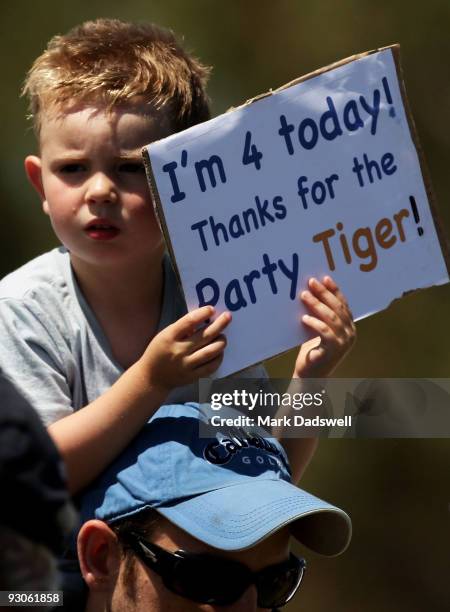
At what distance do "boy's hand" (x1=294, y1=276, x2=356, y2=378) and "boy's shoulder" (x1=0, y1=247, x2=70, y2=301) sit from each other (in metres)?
0.51

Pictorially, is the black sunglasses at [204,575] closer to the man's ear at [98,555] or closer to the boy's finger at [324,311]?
the man's ear at [98,555]

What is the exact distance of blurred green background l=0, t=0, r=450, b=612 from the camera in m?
5.03

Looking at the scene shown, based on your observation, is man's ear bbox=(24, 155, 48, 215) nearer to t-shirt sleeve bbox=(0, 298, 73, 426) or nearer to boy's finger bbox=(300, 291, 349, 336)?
t-shirt sleeve bbox=(0, 298, 73, 426)

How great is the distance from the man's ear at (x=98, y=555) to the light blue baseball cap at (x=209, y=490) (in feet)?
0.13

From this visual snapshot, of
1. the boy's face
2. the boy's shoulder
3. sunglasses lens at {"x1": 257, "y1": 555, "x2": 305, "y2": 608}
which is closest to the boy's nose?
the boy's face

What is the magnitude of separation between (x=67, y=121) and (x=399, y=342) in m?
3.41

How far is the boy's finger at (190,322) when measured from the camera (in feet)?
7.39

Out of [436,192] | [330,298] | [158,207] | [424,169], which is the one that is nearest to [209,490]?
[330,298]

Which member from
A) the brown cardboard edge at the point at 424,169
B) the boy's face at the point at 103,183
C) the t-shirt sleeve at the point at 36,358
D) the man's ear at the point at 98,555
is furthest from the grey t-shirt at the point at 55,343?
the brown cardboard edge at the point at 424,169

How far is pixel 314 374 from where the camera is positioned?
2.50 m

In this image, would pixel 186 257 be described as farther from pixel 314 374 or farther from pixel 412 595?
pixel 412 595

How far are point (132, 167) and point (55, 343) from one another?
1.20ft

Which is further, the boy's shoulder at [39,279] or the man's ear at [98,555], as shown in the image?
the boy's shoulder at [39,279]

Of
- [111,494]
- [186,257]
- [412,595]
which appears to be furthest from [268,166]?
[412,595]
